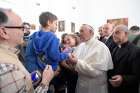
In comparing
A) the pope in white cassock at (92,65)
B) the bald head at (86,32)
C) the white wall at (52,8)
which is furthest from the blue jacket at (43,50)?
the white wall at (52,8)

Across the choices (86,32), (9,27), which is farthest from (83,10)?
(9,27)

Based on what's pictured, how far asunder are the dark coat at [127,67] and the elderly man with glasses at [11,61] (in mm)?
1401

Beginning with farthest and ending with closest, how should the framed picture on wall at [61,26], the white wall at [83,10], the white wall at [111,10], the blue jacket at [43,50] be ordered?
1. the white wall at [111,10]
2. the framed picture on wall at [61,26]
3. the white wall at [83,10]
4. the blue jacket at [43,50]

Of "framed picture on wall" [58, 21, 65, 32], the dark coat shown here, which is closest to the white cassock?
the dark coat

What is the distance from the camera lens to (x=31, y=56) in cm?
274

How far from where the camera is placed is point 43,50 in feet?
8.57

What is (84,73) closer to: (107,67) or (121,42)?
(107,67)

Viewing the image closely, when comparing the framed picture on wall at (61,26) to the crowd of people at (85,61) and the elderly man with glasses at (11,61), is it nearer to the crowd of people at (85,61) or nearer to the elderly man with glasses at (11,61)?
the crowd of people at (85,61)

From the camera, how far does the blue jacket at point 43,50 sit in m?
2.60

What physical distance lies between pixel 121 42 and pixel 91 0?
454 centimetres

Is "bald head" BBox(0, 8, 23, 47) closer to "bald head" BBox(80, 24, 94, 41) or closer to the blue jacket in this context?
the blue jacket

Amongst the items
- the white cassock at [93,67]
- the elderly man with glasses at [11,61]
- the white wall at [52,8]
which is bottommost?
the white cassock at [93,67]

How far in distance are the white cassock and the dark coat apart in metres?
0.11

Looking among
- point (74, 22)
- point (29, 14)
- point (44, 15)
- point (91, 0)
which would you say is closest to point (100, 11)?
point (91, 0)
